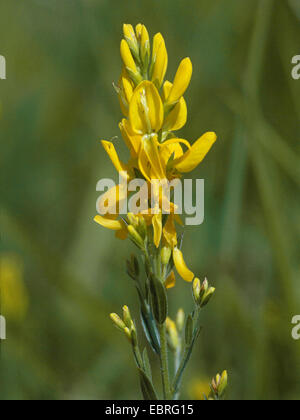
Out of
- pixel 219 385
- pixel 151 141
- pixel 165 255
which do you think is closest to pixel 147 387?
pixel 219 385

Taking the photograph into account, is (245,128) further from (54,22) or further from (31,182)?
(54,22)

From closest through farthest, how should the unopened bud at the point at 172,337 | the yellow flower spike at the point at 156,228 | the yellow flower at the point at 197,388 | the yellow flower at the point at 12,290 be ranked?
the yellow flower spike at the point at 156,228 → the unopened bud at the point at 172,337 → the yellow flower at the point at 197,388 → the yellow flower at the point at 12,290

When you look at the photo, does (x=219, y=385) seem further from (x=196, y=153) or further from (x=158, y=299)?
(x=196, y=153)

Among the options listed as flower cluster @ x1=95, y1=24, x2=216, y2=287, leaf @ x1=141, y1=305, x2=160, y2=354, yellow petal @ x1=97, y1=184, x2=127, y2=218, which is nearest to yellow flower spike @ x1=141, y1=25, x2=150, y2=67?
flower cluster @ x1=95, y1=24, x2=216, y2=287

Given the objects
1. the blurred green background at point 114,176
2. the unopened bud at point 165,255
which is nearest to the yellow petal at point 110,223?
the unopened bud at point 165,255

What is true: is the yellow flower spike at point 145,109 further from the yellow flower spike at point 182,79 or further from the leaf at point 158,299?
the leaf at point 158,299

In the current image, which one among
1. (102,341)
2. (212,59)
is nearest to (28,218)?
(102,341)
